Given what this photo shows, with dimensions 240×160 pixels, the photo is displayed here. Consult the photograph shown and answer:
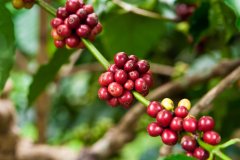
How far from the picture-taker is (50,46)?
2062 millimetres

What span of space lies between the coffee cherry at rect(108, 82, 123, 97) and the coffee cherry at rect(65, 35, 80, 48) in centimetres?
11

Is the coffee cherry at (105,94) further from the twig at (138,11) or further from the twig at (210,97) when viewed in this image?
the twig at (138,11)

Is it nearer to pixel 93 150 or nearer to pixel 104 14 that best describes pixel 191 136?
pixel 104 14

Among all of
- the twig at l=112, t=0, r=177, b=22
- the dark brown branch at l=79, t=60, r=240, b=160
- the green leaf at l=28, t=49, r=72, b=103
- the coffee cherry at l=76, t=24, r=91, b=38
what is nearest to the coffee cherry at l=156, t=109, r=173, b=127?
the coffee cherry at l=76, t=24, r=91, b=38

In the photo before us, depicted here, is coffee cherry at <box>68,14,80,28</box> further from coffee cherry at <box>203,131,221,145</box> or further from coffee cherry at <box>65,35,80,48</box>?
coffee cherry at <box>203,131,221,145</box>

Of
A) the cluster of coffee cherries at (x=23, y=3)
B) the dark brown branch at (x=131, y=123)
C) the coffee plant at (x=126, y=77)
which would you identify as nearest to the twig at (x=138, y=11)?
the coffee plant at (x=126, y=77)

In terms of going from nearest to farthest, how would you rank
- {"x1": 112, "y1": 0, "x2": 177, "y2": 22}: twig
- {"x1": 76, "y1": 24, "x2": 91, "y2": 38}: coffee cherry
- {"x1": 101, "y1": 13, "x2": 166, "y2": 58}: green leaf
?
{"x1": 76, "y1": 24, "x2": 91, "y2": 38}: coffee cherry < {"x1": 112, "y1": 0, "x2": 177, "y2": 22}: twig < {"x1": 101, "y1": 13, "x2": 166, "y2": 58}: green leaf

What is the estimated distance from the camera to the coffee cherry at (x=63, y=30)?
69cm

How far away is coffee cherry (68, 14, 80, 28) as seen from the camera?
69 cm

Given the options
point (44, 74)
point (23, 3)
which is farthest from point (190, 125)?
point (44, 74)

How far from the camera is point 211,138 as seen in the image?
1.88 feet

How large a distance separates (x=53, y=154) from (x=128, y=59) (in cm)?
91

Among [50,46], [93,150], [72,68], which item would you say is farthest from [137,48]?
[50,46]

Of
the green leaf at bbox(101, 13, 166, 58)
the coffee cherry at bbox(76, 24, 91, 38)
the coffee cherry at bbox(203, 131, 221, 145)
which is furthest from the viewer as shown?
the green leaf at bbox(101, 13, 166, 58)
